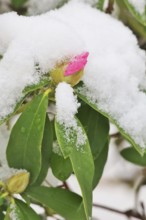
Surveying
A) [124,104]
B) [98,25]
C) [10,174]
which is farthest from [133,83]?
[10,174]

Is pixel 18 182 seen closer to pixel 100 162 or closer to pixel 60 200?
pixel 60 200

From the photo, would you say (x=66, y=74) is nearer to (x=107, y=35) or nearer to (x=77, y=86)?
(x=77, y=86)

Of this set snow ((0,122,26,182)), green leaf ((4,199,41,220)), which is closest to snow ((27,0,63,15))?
snow ((0,122,26,182))

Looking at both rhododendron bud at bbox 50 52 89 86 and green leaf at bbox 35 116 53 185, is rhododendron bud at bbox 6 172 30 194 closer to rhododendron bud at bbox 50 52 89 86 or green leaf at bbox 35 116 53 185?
green leaf at bbox 35 116 53 185

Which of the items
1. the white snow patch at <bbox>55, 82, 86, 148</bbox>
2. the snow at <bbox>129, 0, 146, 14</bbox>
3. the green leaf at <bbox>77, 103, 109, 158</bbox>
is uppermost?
the snow at <bbox>129, 0, 146, 14</bbox>

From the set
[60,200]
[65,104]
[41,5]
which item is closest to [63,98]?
[65,104]

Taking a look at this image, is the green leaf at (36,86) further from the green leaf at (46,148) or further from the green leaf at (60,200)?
the green leaf at (60,200)
